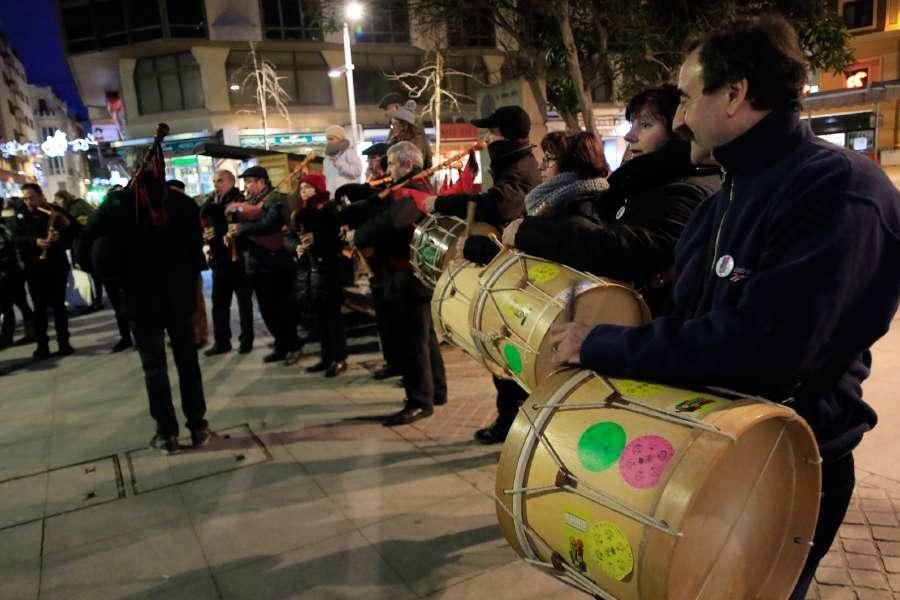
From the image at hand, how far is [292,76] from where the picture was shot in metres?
28.4

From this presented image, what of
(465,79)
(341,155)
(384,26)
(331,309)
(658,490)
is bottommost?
(331,309)

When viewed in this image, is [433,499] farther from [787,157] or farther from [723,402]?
[787,157]

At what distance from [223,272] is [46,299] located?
279 cm

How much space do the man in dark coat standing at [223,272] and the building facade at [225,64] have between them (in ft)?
64.4

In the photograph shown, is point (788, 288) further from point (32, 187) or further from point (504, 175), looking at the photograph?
point (32, 187)

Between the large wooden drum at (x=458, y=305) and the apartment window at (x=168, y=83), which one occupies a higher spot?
the apartment window at (x=168, y=83)

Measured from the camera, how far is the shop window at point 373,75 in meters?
29.5

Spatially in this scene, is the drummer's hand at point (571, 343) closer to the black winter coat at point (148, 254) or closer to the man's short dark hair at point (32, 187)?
the black winter coat at point (148, 254)

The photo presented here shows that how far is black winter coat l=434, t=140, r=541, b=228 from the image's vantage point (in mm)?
3900

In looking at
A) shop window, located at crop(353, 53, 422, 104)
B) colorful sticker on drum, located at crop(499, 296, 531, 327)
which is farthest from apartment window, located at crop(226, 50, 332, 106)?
colorful sticker on drum, located at crop(499, 296, 531, 327)

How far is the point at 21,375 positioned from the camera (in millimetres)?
7309

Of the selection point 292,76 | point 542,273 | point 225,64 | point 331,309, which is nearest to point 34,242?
point 331,309

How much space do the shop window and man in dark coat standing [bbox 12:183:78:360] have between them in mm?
22828

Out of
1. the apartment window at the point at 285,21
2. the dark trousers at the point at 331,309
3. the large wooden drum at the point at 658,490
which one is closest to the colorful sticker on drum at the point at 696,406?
the large wooden drum at the point at 658,490
